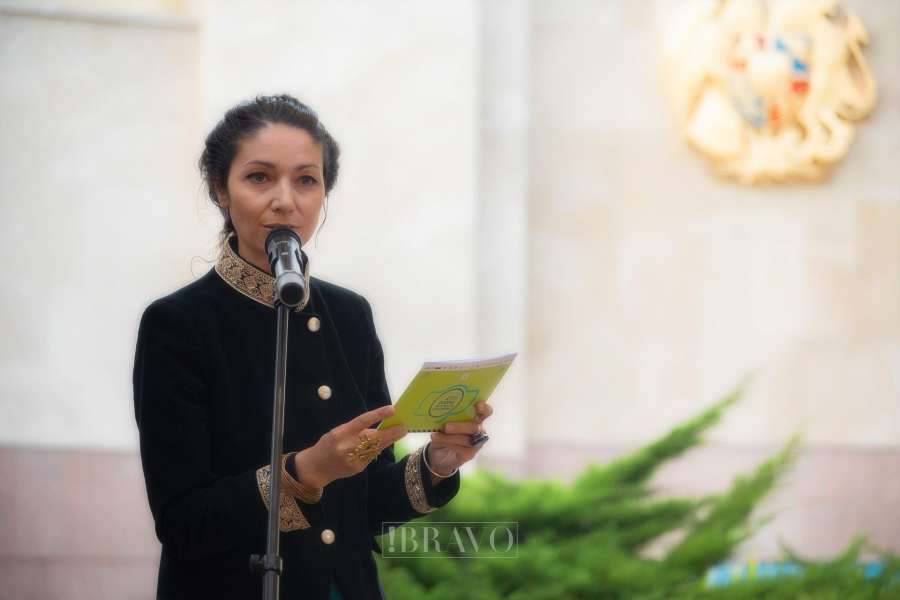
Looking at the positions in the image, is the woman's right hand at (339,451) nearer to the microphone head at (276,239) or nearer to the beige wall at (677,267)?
the microphone head at (276,239)

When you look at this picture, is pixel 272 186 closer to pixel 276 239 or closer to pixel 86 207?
pixel 276 239

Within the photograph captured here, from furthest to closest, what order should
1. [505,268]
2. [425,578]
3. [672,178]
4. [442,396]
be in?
[672,178], [505,268], [425,578], [442,396]

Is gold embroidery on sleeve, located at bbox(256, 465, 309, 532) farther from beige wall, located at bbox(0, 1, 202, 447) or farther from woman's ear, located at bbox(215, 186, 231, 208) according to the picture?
beige wall, located at bbox(0, 1, 202, 447)

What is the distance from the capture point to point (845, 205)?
20.0ft

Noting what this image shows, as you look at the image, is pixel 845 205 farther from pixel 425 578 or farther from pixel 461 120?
pixel 425 578

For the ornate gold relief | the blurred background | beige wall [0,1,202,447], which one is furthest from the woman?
the ornate gold relief

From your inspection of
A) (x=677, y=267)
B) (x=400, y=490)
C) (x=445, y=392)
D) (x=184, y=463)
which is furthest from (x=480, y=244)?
(x=184, y=463)

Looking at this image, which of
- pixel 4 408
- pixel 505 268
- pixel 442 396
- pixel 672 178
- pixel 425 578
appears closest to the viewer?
pixel 442 396

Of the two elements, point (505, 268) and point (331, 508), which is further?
point (505, 268)

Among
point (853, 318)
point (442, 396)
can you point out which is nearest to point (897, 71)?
point (853, 318)

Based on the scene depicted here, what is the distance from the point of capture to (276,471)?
183 cm

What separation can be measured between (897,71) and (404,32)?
8.05ft

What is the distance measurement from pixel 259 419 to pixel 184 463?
0.47ft

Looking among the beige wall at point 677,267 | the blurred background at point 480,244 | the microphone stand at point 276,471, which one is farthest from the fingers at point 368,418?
the beige wall at point 677,267
